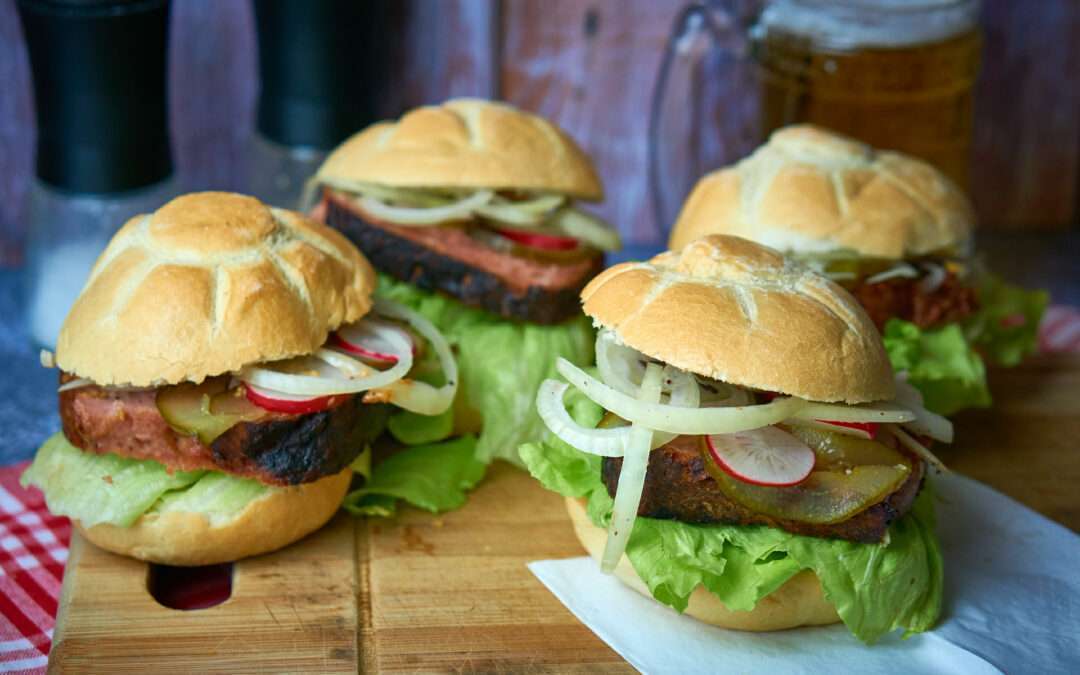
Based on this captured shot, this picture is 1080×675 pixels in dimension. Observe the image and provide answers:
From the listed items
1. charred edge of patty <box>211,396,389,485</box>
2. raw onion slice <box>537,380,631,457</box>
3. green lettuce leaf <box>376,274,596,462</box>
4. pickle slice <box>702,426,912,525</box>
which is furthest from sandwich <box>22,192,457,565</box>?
pickle slice <box>702,426,912,525</box>

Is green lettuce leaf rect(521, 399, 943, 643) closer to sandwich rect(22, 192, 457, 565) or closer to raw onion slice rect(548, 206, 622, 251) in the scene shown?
sandwich rect(22, 192, 457, 565)

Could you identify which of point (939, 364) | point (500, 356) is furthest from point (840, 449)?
point (500, 356)

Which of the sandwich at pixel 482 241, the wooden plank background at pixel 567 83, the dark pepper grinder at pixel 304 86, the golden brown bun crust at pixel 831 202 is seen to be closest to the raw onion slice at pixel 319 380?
the sandwich at pixel 482 241

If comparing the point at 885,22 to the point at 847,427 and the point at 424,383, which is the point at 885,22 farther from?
the point at 424,383

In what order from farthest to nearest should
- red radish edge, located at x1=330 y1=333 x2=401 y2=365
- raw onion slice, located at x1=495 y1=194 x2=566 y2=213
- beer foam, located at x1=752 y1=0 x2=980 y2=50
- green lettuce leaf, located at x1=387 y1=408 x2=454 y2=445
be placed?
beer foam, located at x1=752 y1=0 x2=980 y2=50, raw onion slice, located at x1=495 y1=194 x2=566 y2=213, green lettuce leaf, located at x1=387 y1=408 x2=454 y2=445, red radish edge, located at x1=330 y1=333 x2=401 y2=365

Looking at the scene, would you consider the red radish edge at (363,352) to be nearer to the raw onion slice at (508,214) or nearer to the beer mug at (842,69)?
the raw onion slice at (508,214)

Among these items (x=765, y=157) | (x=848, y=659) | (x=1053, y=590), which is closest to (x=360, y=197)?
(x=765, y=157)
